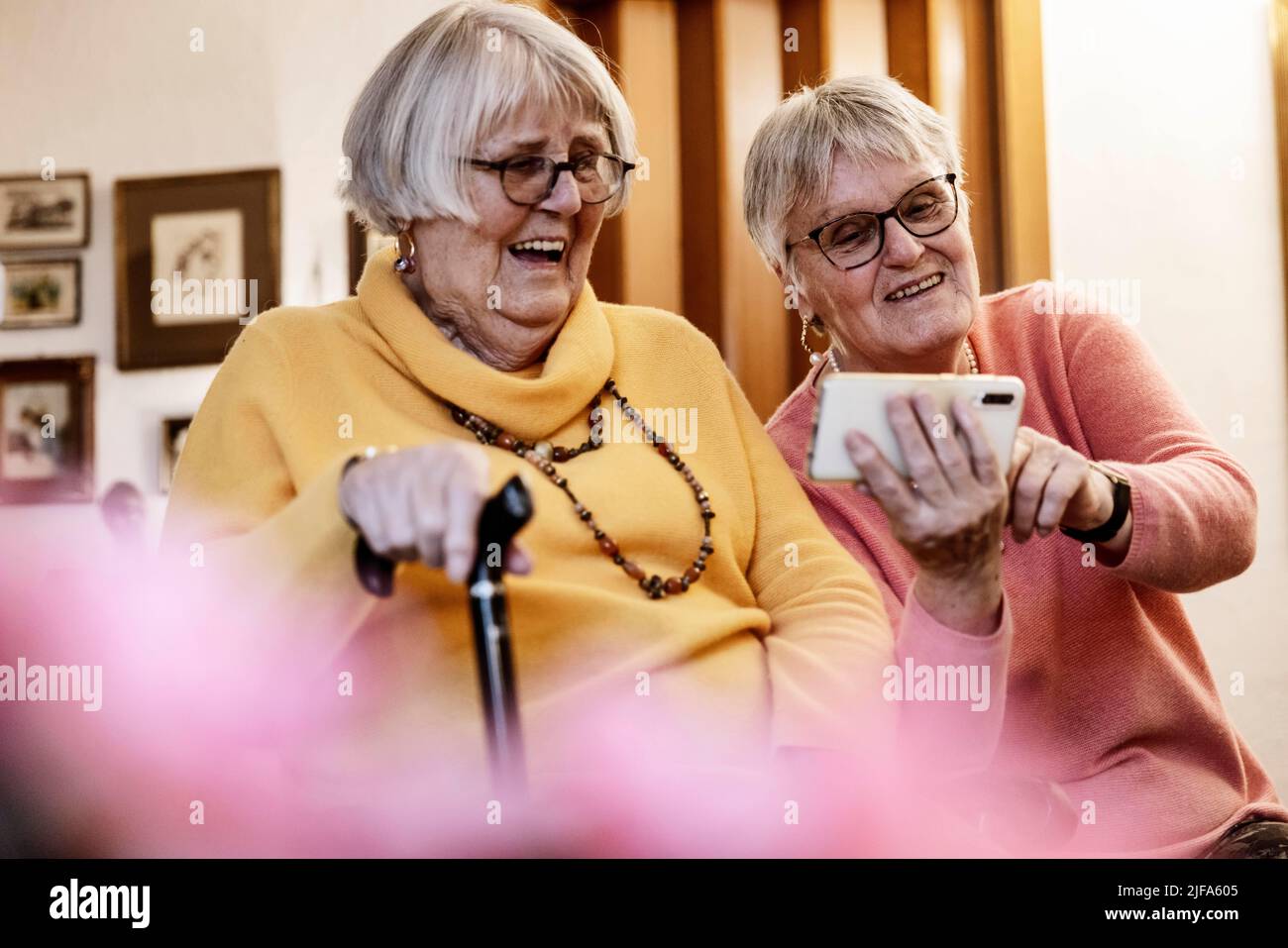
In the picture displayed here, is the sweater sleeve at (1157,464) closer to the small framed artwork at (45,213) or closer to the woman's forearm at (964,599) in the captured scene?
the woman's forearm at (964,599)

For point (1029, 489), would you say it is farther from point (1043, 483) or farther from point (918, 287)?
point (918, 287)

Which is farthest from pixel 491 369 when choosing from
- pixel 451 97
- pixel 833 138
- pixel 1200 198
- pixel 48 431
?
pixel 1200 198

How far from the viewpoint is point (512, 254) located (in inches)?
38.2

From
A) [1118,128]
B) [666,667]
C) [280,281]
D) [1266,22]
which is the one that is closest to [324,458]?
[666,667]

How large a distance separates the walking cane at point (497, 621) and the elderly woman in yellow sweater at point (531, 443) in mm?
138

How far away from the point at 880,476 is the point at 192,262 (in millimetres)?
885

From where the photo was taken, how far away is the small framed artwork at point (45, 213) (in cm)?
122

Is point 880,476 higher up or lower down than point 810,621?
higher up

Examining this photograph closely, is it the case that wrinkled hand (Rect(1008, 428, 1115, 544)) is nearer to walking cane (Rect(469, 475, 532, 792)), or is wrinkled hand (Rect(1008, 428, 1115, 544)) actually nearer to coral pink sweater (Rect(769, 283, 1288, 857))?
coral pink sweater (Rect(769, 283, 1288, 857))

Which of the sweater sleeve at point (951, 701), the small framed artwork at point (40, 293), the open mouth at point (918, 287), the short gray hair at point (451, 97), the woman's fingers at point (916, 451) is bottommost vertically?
the sweater sleeve at point (951, 701)

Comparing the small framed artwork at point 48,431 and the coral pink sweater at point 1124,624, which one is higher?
the small framed artwork at point 48,431

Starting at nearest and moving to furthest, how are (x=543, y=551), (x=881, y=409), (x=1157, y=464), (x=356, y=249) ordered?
(x=881, y=409)
(x=543, y=551)
(x=1157, y=464)
(x=356, y=249)

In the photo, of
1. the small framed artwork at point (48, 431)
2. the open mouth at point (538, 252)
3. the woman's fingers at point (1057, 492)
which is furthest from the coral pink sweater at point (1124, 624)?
the small framed artwork at point (48, 431)

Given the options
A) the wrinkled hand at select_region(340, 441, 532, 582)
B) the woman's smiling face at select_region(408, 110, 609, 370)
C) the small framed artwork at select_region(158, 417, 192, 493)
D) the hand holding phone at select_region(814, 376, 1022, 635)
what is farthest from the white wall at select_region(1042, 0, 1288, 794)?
the small framed artwork at select_region(158, 417, 192, 493)
